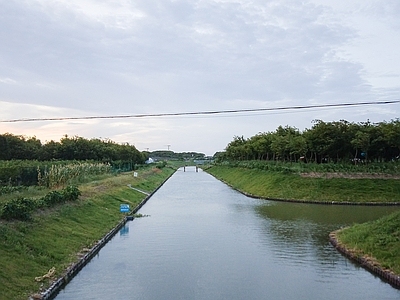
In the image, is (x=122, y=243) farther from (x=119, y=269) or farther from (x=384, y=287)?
(x=384, y=287)

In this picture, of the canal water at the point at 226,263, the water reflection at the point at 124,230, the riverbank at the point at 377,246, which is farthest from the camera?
the water reflection at the point at 124,230

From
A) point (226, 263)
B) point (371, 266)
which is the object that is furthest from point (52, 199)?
point (371, 266)

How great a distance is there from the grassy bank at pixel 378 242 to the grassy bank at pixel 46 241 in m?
10.6

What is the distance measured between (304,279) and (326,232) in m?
8.76

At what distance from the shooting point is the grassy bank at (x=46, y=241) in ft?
37.7

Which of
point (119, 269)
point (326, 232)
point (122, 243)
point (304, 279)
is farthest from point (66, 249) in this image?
point (326, 232)

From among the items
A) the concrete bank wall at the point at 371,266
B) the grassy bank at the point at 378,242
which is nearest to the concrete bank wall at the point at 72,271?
the concrete bank wall at the point at 371,266

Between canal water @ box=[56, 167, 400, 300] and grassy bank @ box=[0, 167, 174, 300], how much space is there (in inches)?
34.8

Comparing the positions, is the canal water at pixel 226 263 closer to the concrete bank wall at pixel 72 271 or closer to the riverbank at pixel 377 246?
the concrete bank wall at pixel 72 271

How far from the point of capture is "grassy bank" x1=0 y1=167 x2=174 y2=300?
37.7ft

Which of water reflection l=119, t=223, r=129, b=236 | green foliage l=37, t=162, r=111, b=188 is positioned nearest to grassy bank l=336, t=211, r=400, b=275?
water reflection l=119, t=223, r=129, b=236

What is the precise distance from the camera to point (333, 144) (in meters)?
45.2

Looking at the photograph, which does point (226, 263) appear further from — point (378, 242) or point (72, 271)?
point (378, 242)

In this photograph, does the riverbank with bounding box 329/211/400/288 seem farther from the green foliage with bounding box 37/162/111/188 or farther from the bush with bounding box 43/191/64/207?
the green foliage with bounding box 37/162/111/188
